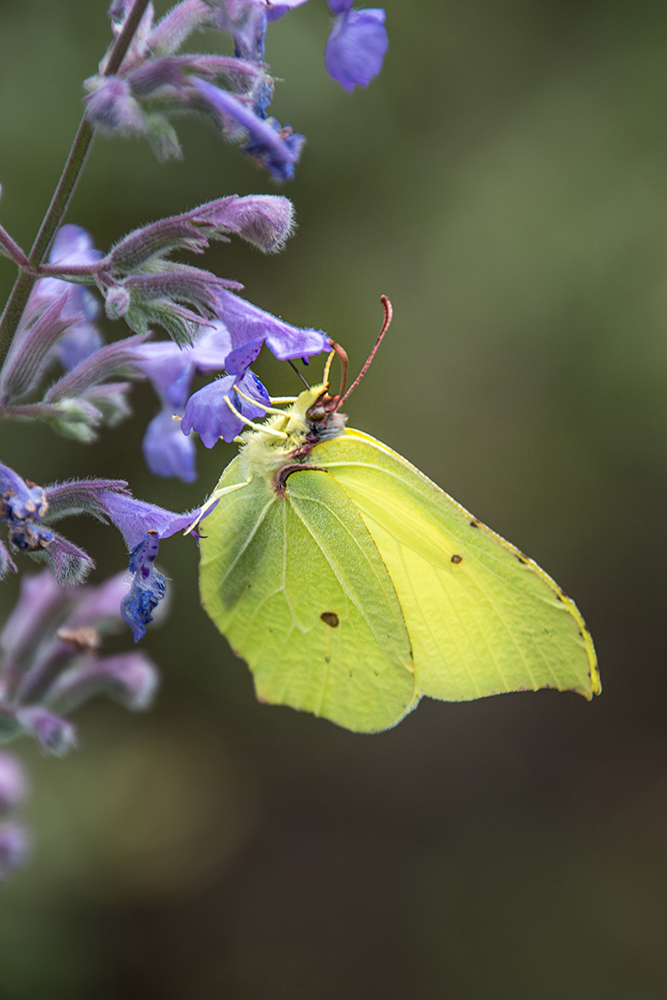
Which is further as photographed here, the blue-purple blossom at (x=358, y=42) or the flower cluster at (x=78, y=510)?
the flower cluster at (x=78, y=510)

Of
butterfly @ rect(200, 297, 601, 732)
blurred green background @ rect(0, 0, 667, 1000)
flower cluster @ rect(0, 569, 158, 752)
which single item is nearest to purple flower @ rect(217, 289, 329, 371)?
butterfly @ rect(200, 297, 601, 732)

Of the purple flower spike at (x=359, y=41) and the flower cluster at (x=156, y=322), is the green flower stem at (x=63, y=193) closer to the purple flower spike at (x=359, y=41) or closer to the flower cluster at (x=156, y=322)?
the flower cluster at (x=156, y=322)

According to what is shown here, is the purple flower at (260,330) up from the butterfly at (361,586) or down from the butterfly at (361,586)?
up

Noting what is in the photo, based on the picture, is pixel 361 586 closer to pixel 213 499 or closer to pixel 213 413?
pixel 213 499

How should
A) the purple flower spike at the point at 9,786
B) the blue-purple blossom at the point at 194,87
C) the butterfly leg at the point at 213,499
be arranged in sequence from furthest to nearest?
1. the purple flower spike at the point at 9,786
2. the butterfly leg at the point at 213,499
3. the blue-purple blossom at the point at 194,87

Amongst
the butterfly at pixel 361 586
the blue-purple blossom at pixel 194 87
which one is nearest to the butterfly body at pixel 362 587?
the butterfly at pixel 361 586

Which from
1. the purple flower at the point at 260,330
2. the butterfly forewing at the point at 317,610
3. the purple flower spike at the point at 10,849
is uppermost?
the purple flower at the point at 260,330
